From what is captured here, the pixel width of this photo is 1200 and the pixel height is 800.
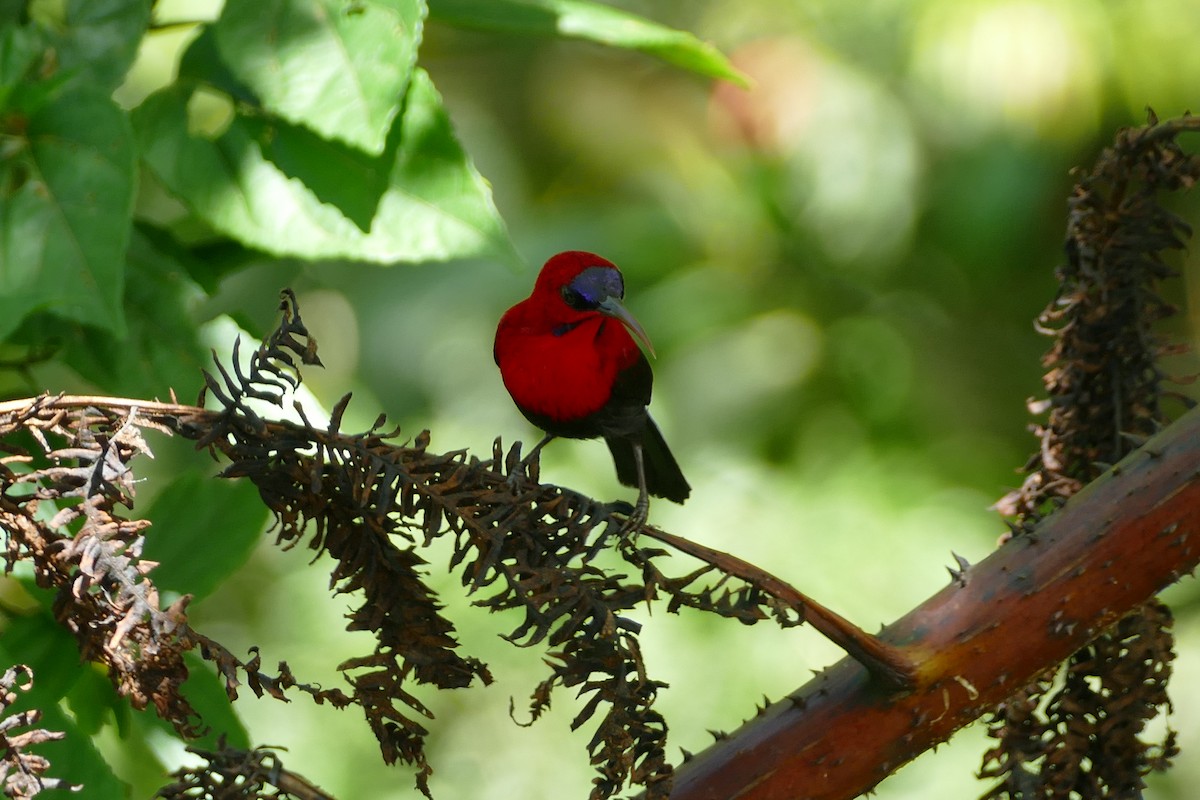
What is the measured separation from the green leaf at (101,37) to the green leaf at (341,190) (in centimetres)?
5

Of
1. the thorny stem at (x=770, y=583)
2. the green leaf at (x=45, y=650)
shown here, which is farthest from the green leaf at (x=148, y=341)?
the thorny stem at (x=770, y=583)

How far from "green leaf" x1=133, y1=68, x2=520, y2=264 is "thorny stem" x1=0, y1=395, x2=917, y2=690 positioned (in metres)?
0.29

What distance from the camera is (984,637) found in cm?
61

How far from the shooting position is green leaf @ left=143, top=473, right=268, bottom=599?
0.82 m

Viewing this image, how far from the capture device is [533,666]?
215 centimetres

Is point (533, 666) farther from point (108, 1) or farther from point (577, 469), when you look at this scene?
point (108, 1)

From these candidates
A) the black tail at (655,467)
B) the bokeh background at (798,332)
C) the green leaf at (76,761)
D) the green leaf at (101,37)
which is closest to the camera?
the green leaf at (76,761)

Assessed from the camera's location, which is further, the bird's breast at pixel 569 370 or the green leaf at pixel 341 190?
the bird's breast at pixel 569 370

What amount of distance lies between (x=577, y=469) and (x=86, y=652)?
174cm

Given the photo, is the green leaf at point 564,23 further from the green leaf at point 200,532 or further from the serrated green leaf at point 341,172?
the green leaf at point 200,532

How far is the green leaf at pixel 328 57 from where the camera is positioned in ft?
2.46

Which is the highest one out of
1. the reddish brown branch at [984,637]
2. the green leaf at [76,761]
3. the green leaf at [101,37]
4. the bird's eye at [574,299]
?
the green leaf at [101,37]

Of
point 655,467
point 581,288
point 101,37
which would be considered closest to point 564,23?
point 581,288

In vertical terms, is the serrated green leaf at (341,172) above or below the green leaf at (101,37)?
below
